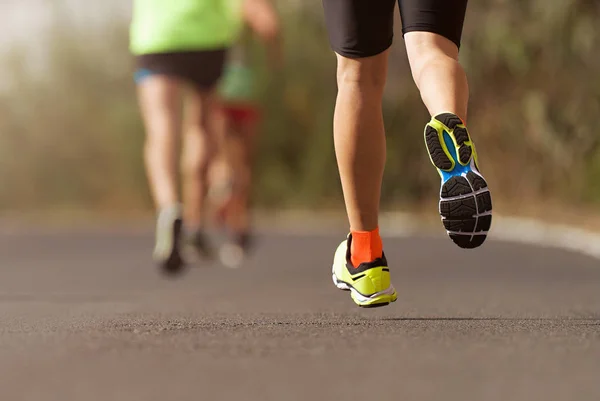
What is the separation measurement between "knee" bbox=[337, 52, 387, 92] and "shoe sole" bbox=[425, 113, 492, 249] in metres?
0.62

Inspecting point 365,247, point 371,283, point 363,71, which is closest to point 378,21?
point 363,71

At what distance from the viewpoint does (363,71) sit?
4258 millimetres

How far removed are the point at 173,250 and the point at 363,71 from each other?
104 inches

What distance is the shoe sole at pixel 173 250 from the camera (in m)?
6.61

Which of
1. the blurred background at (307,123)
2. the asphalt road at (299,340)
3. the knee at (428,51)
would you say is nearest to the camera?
the asphalt road at (299,340)

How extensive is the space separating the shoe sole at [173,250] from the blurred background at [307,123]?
5.87 m

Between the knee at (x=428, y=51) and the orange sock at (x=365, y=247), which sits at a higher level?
the knee at (x=428, y=51)

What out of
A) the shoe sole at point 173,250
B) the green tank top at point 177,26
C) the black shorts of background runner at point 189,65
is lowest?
the shoe sole at point 173,250

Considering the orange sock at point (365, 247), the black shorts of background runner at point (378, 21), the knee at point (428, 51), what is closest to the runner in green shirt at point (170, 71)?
the orange sock at point (365, 247)

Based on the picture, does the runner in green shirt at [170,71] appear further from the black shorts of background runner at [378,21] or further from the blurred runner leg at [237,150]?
the black shorts of background runner at [378,21]

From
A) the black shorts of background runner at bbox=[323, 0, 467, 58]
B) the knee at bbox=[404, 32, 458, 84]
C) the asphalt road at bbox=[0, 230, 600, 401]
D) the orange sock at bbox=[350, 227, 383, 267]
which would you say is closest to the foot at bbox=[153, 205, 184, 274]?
the asphalt road at bbox=[0, 230, 600, 401]

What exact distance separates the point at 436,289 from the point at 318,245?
423 centimetres

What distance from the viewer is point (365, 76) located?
4.27 meters

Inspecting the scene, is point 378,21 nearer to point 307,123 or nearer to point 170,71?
point 170,71
